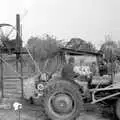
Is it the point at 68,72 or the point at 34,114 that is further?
the point at 34,114

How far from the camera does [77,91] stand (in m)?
4.54

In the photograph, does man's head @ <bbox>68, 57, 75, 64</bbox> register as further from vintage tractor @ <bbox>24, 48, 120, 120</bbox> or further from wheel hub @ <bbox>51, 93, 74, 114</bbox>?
wheel hub @ <bbox>51, 93, 74, 114</bbox>

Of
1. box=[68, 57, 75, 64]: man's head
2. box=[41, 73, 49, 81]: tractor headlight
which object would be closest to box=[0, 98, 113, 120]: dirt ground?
box=[41, 73, 49, 81]: tractor headlight

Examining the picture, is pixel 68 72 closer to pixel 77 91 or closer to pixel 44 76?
pixel 77 91

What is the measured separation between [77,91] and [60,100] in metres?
0.52

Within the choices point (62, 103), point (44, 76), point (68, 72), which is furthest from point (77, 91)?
point (44, 76)

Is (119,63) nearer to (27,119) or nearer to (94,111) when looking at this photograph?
(94,111)

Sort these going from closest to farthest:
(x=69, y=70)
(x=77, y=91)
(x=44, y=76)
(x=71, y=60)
A: (x=77, y=91), (x=69, y=70), (x=71, y=60), (x=44, y=76)

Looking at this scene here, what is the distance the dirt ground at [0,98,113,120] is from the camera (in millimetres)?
4997

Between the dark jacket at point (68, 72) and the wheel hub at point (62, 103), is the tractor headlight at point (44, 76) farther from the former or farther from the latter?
the wheel hub at point (62, 103)

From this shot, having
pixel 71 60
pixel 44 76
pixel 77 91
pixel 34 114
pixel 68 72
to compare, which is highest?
pixel 71 60

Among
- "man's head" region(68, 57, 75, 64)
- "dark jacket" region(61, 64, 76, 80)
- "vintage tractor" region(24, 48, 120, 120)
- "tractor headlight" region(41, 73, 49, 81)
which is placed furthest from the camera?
"tractor headlight" region(41, 73, 49, 81)

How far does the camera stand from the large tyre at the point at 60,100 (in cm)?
454

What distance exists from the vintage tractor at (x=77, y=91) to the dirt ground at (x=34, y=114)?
1.50 feet
